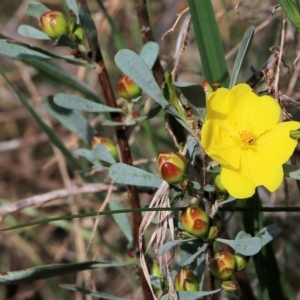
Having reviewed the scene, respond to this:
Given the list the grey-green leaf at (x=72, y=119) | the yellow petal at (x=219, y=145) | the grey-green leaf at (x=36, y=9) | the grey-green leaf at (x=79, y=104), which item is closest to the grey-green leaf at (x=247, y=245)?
the yellow petal at (x=219, y=145)

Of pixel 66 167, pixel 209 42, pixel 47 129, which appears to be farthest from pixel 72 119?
pixel 66 167

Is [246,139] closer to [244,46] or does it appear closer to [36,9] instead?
[244,46]

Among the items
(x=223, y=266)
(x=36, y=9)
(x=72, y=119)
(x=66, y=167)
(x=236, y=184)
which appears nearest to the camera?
(x=236, y=184)

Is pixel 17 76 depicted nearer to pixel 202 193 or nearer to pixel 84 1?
pixel 84 1

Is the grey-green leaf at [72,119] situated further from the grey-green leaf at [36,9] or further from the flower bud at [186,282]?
the flower bud at [186,282]

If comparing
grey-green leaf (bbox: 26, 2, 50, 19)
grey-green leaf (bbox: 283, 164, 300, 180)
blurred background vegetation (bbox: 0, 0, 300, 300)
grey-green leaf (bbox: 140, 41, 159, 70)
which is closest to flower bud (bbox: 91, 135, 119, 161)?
grey-green leaf (bbox: 140, 41, 159, 70)

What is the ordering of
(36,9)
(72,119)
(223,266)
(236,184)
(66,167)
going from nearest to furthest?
(236,184) → (223,266) → (36,9) → (72,119) → (66,167)
